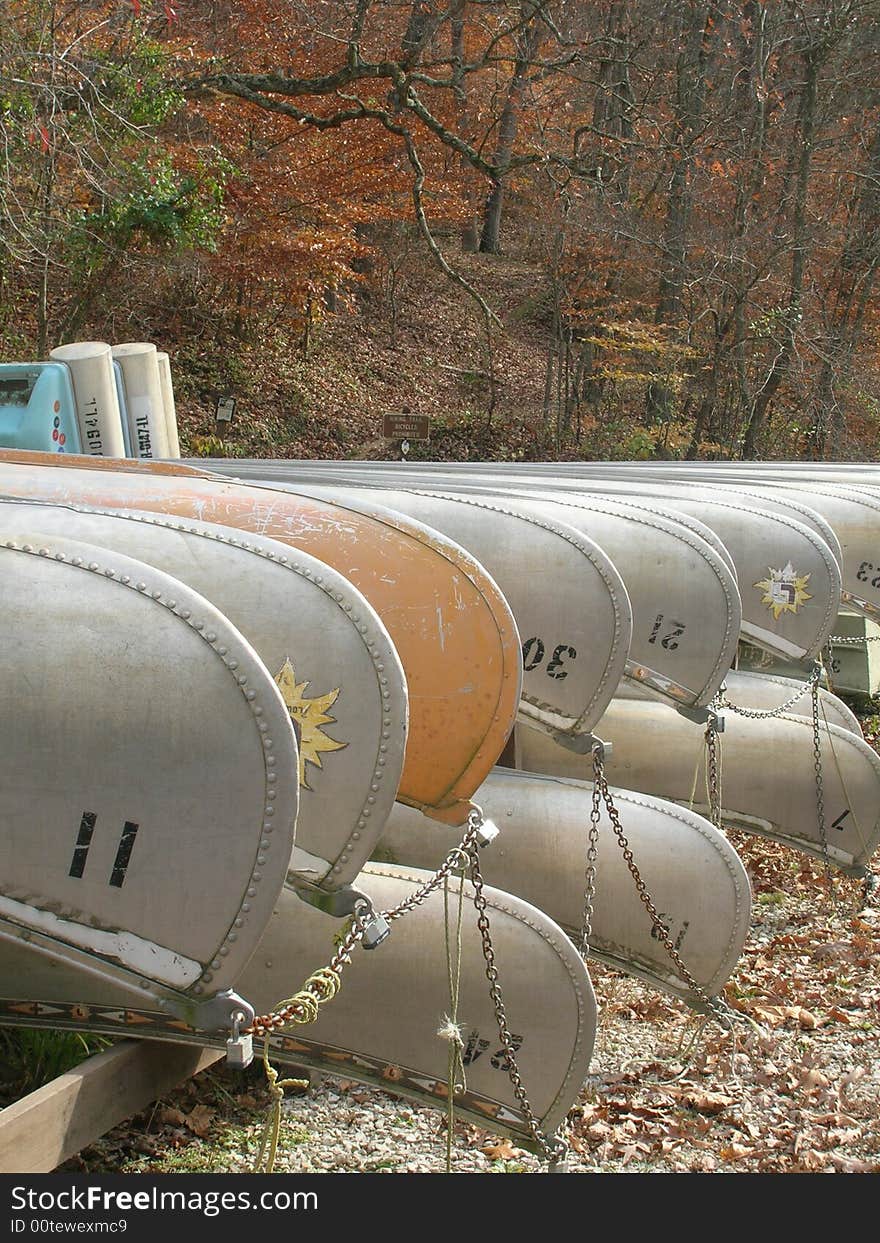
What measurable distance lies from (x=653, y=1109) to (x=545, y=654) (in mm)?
1824

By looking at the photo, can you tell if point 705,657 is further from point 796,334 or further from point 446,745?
point 796,334

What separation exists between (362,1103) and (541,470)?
5090 mm

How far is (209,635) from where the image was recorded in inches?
109

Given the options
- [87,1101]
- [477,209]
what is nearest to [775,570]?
[87,1101]

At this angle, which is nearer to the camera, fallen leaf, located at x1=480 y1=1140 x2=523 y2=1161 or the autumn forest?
A: fallen leaf, located at x1=480 y1=1140 x2=523 y2=1161

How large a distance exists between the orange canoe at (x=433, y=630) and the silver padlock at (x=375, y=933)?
983mm

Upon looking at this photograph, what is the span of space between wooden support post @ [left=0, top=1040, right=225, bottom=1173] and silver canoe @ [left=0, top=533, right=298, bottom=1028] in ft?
2.47

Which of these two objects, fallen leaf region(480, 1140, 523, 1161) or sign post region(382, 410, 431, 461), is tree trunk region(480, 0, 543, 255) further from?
fallen leaf region(480, 1140, 523, 1161)

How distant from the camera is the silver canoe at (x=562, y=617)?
510 centimetres

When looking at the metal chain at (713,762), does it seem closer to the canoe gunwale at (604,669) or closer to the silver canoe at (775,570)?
the canoe gunwale at (604,669)

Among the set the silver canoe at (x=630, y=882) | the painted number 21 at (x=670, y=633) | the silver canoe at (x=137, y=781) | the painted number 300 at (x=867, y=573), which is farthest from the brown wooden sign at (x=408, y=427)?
the silver canoe at (x=137, y=781)

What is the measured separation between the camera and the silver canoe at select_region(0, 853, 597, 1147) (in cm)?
404

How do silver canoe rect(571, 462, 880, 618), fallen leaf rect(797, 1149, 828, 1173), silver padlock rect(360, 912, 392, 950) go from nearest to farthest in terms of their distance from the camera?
silver padlock rect(360, 912, 392, 950)
fallen leaf rect(797, 1149, 828, 1173)
silver canoe rect(571, 462, 880, 618)

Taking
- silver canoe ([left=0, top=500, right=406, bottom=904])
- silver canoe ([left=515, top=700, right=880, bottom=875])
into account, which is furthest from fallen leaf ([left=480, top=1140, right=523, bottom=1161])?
silver canoe ([left=515, top=700, right=880, bottom=875])
